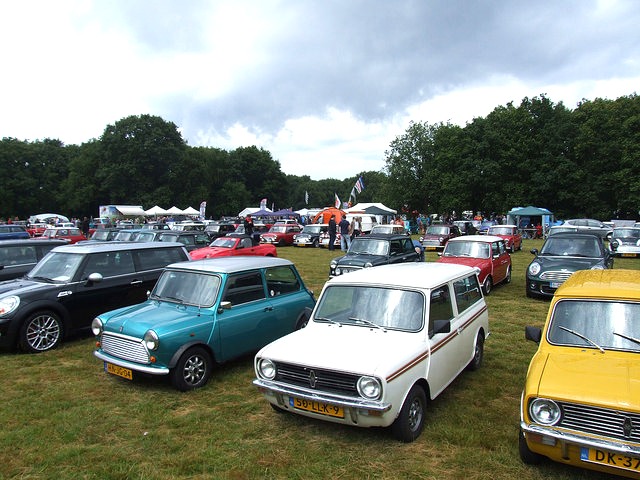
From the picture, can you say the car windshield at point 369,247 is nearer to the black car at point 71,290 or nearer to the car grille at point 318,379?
the black car at point 71,290

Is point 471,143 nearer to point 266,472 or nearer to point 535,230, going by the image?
point 535,230

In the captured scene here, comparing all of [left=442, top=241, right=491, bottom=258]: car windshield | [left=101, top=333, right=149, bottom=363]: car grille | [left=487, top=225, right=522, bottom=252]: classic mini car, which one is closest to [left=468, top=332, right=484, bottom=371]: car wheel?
[left=101, top=333, right=149, bottom=363]: car grille

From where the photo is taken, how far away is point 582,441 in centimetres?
343

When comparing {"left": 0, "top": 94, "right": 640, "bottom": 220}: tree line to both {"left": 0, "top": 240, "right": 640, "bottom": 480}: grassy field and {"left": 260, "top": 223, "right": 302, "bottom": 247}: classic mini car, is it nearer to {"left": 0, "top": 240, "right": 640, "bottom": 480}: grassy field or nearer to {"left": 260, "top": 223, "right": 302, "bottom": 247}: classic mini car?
{"left": 260, "top": 223, "right": 302, "bottom": 247}: classic mini car

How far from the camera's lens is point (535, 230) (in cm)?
3744

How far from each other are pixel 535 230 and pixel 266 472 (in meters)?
38.6

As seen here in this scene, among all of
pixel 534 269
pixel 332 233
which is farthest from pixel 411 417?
pixel 332 233

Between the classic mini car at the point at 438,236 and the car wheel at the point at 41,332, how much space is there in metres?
20.4

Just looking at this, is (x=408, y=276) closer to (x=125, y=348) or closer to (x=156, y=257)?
(x=125, y=348)

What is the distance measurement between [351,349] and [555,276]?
879cm

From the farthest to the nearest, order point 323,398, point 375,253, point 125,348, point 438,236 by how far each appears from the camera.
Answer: point 438,236 < point 375,253 < point 125,348 < point 323,398

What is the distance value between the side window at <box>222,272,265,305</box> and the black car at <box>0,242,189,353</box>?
2.94m

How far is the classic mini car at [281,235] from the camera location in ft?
102

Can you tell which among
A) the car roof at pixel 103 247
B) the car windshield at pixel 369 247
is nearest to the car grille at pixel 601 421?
the car roof at pixel 103 247
